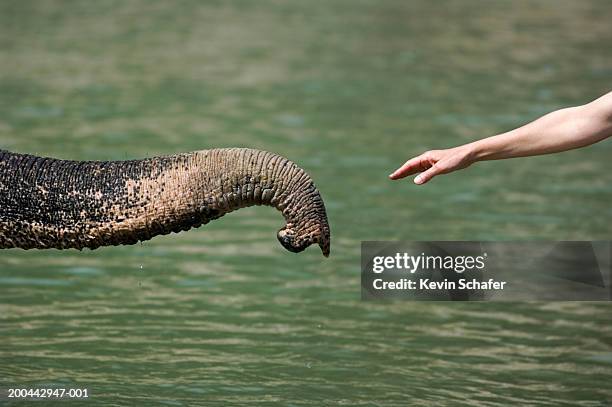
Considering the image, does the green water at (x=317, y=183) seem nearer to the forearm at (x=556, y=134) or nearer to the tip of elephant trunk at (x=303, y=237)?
the tip of elephant trunk at (x=303, y=237)

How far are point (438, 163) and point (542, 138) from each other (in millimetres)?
678

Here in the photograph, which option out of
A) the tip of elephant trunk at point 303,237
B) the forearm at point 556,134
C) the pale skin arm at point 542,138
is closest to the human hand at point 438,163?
the pale skin arm at point 542,138

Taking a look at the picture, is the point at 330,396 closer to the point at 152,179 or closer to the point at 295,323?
the point at 295,323

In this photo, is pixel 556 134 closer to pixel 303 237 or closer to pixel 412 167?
pixel 412 167

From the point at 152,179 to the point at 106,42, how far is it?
20308mm

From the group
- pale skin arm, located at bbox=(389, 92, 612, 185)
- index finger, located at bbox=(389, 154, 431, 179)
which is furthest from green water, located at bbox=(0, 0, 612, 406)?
pale skin arm, located at bbox=(389, 92, 612, 185)

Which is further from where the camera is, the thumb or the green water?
the green water

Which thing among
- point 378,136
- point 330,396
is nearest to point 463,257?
point 330,396

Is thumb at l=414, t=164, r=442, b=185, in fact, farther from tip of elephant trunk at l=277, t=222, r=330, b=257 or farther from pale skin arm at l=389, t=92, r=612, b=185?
tip of elephant trunk at l=277, t=222, r=330, b=257

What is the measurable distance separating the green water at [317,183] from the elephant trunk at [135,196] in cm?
275

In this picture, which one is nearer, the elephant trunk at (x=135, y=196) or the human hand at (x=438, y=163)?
the elephant trunk at (x=135, y=196)

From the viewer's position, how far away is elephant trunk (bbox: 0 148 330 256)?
24.9ft

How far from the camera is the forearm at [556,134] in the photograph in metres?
Answer: 8.00

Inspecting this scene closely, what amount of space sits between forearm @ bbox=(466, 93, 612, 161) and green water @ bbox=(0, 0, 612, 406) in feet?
9.43
